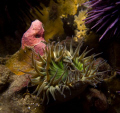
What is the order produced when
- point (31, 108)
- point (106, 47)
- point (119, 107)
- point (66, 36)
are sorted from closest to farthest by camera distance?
point (31, 108) → point (119, 107) → point (106, 47) → point (66, 36)

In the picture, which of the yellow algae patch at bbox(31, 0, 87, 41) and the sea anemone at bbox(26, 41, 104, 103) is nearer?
the sea anemone at bbox(26, 41, 104, 103)

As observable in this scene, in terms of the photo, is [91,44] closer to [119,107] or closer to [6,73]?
[119,107]

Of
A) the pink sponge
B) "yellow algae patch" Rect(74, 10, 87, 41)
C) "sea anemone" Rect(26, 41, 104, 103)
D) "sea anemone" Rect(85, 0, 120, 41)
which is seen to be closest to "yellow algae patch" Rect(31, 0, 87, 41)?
"yellow algae patch" Rect(74, 10, 87, 41)

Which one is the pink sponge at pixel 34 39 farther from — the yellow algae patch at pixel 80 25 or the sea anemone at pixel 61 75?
the yellow algae patch at pixel 80 25

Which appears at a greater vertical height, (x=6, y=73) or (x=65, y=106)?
(x=6, y=73)

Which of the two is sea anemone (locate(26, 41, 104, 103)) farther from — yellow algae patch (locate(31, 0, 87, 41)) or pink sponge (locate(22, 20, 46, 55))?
yellow algae patch (locate(31, 0, 87, 41))

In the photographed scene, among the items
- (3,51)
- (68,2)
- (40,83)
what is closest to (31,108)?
(40,83)

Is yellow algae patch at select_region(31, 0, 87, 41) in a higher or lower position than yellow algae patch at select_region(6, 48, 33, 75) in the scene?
higher

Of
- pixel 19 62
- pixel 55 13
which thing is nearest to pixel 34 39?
pixel 19 62

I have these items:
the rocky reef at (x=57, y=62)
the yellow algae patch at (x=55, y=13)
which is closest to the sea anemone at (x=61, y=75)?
the rocky reef at (x=57, y=62)
